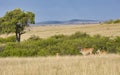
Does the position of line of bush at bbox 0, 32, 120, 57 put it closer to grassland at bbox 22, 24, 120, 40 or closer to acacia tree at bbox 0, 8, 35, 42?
acacia tree at bbox 0, 8, 35, 42

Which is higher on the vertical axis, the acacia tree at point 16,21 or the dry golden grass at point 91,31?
the acacia tree at point 16,21

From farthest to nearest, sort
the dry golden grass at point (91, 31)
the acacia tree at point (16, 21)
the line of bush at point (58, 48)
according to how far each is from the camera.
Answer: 1. the dry golden grass at point (91, 31)
2. the acacia tree at point (16, 21)
3. the line of bush at point (58, 48)

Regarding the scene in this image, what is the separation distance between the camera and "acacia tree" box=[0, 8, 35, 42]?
6044 cm

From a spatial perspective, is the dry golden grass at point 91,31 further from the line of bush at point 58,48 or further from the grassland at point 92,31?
the line of bush at point 58,48

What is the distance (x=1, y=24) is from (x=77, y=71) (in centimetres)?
5300

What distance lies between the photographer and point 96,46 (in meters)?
39.5

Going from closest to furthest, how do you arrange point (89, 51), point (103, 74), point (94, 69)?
1. point (103, 74)
2. point (94, 69)
3. point (89, 51)

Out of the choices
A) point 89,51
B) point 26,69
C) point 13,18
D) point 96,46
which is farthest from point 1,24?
point 26,69

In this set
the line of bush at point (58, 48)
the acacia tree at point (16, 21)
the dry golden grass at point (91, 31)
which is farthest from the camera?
the dry golden grass at point (91, 31)

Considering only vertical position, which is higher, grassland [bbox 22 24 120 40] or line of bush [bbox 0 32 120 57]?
line of bush [bbox 0 32 120 57]

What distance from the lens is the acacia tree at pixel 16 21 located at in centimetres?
6044

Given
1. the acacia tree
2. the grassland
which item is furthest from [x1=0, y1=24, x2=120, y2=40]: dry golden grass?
the acacia tree

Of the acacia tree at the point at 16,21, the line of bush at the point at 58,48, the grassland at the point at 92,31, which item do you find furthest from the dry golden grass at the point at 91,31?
the line of bush at the point at 58,48

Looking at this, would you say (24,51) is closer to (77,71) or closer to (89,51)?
(89,51)
